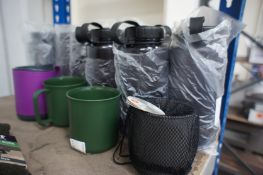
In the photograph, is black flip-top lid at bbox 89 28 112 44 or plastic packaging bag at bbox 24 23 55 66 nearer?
black flip-top lid at bbox 89 28 112 44

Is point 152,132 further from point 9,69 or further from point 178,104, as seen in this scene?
point 9,69

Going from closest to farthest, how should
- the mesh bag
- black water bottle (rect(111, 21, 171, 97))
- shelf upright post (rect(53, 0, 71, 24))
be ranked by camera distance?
the mesh bag
black water bottle (rect(111, 21, 171, 97))
shelf upright post (rect(53, 0, 71, 24))

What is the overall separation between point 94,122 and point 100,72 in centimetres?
17

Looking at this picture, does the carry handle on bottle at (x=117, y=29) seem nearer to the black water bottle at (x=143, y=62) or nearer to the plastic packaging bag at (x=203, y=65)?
the black water bottle at (x=143, y=62)

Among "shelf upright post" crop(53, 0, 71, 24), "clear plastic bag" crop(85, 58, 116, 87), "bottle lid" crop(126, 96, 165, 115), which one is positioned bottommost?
"bottle lid" crop(126, 96, 165, 115)

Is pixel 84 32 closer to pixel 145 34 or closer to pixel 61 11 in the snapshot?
pixel 145 34

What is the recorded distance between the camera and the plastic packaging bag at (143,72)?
0.42 metres

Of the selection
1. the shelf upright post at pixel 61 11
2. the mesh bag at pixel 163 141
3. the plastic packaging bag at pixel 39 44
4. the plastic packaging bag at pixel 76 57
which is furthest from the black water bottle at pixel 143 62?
the shelf upright post at pixel 61 11

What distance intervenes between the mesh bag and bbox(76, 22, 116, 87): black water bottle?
0.64 feet

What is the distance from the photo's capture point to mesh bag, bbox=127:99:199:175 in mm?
314

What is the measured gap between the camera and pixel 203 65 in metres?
0.38

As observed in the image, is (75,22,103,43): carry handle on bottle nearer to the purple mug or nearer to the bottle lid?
the purple mug

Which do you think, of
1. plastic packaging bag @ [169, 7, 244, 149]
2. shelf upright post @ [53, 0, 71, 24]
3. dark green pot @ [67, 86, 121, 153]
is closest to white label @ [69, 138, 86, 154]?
dark green pot @ [67, 86, 121, 153]

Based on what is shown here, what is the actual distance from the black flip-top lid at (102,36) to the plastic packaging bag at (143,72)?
3.1 inches
